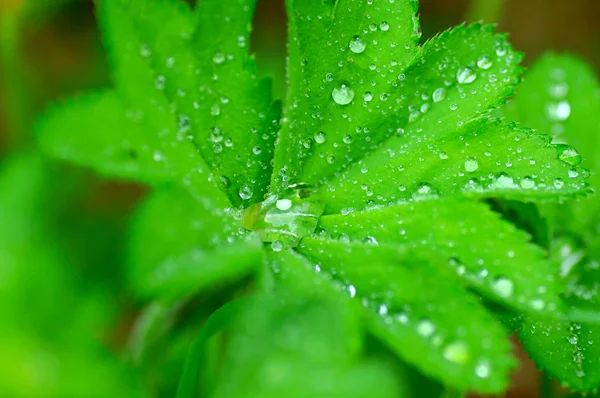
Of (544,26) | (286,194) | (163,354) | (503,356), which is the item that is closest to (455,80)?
(286,194)

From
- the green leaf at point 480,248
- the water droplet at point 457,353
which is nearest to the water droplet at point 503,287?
the green leaf at point 480,248

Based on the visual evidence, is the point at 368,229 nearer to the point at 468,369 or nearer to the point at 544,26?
the point at 468,369

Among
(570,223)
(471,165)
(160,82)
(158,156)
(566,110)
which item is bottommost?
(570,223)

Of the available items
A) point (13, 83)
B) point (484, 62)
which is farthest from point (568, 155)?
point (13, 83)

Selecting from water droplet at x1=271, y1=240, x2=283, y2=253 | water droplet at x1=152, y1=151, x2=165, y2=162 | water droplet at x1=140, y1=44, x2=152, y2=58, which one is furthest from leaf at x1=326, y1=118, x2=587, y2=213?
water droplet at x1=140, y1=44, x2=152, y2=58

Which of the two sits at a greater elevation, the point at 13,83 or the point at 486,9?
the point at 13,83

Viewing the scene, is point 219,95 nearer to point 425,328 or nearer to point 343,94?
point 343,94

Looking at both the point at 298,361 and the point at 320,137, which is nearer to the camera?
the point at 298,361
